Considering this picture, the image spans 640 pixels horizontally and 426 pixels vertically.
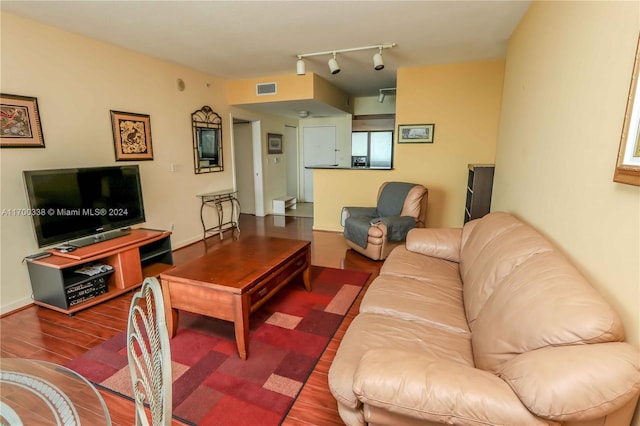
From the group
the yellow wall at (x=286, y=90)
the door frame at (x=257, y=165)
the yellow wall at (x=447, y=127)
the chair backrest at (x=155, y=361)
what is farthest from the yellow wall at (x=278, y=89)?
the chair backrest at (x=155, y=361)

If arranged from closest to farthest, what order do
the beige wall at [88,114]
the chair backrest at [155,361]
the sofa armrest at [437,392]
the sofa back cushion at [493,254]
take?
the chair backrest at [155,361] → the sofa armrest at [437,392] → the sofa back cushion at [493,254] → the beige wall at [88,114]

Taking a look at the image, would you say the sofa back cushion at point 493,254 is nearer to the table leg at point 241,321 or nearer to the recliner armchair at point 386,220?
the table leg at point 241,321

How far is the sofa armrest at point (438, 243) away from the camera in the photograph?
8.01 feet

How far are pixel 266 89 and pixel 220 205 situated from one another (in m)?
1.93

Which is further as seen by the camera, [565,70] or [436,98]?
[436,98]

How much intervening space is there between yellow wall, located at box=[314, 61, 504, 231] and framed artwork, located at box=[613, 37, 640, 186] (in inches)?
132

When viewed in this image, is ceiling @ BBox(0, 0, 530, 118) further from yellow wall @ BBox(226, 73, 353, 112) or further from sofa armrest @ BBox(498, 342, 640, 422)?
sofa armrest @ BBox(498, 342, 640, 422)

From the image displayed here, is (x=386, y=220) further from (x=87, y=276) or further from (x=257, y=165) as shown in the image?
(x=257, y=165)

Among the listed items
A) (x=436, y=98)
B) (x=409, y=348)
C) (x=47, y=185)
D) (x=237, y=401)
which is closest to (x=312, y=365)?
(x=237, y=401)

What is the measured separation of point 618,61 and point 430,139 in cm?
327

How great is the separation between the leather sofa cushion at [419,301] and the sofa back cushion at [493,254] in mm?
76

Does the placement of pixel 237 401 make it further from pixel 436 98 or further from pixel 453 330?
pixel 436 98

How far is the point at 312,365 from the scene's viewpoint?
1.91m

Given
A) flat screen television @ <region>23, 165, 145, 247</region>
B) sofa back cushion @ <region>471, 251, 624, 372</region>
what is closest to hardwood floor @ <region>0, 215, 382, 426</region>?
flat screen television @ <region>23, 165, 145, 247</region>
